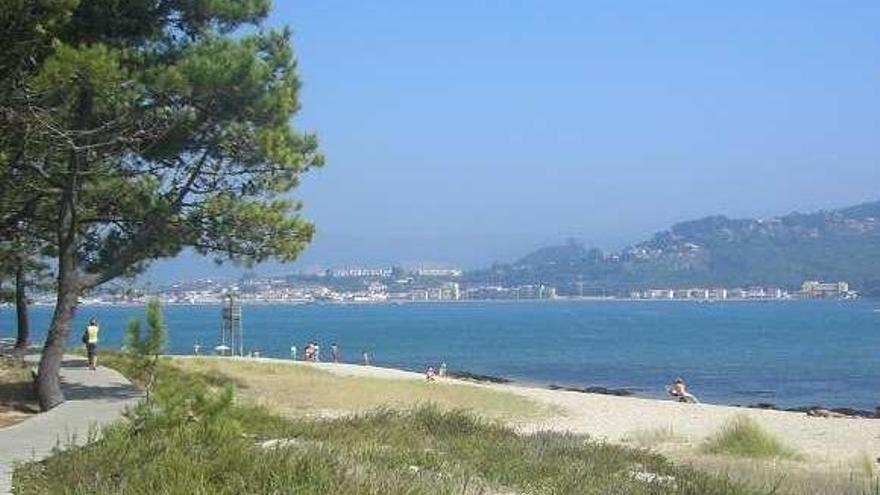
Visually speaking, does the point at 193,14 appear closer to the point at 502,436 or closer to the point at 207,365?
the point at 502,436

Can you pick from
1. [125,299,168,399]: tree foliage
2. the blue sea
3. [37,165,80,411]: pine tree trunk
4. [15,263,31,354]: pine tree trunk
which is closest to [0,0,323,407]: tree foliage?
[37,165,80,411]: pine tree trunk

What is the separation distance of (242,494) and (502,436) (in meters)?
7.30

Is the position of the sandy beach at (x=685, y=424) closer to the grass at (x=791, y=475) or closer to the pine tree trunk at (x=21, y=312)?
the grass at (x=791, y=475)

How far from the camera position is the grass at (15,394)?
17855mm

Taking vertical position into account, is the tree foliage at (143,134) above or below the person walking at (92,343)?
above

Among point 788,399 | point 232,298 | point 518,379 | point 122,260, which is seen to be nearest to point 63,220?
point 122,260

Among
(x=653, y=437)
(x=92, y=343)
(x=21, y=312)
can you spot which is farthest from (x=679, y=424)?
(x=21, y=312)

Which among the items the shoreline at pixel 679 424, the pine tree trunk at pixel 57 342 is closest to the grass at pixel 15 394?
the pine tree trunk at pixel 57 342

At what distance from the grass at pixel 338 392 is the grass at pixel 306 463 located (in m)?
10.7

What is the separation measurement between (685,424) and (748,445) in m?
7.56

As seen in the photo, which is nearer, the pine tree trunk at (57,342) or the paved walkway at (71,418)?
the paved walkway at (71,418)

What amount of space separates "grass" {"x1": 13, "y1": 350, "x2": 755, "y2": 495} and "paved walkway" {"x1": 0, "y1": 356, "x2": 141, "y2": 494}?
120cm

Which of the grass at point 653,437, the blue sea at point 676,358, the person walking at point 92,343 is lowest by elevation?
the blue sea at point 676,358

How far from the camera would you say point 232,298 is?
151ft
